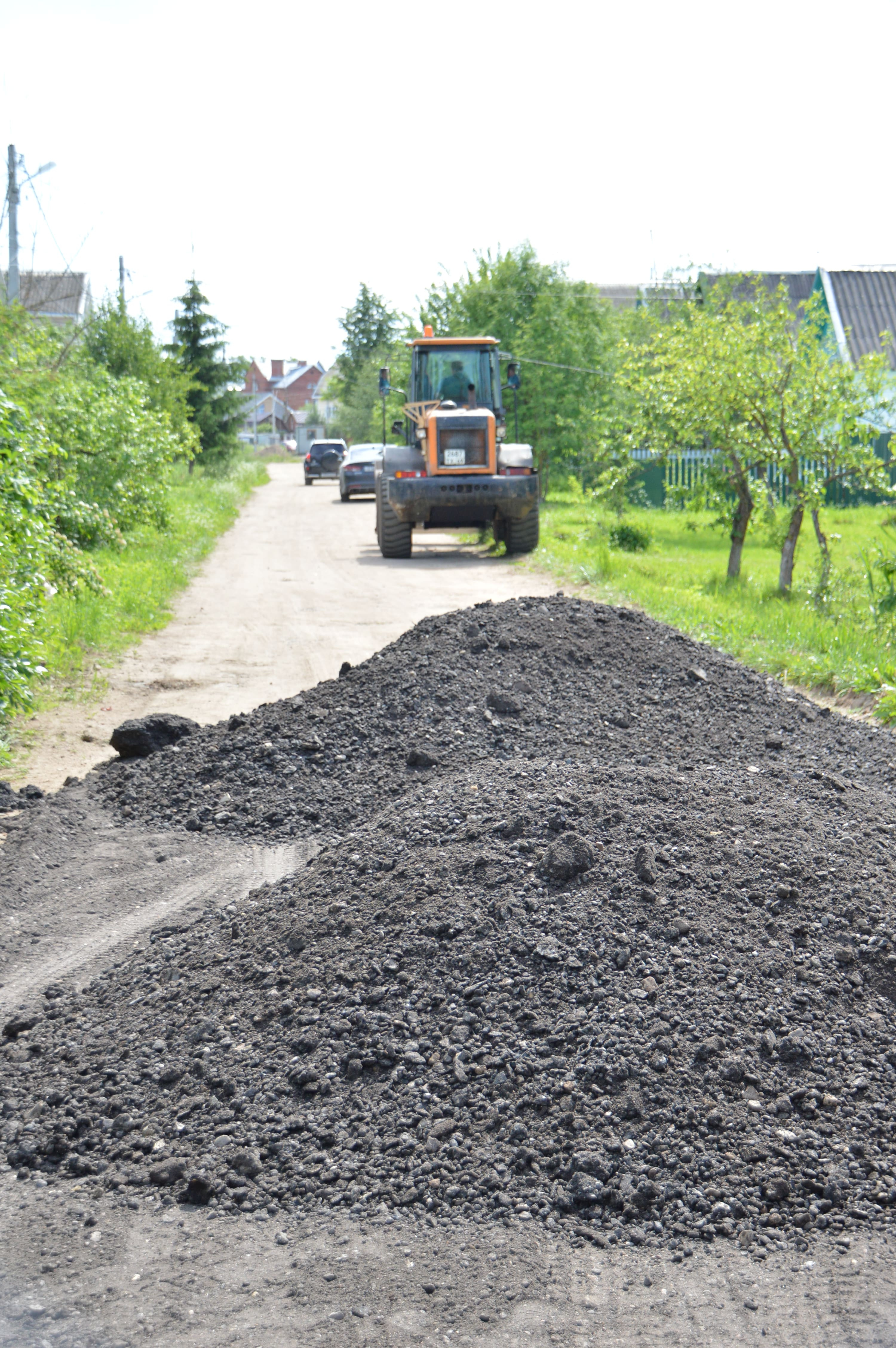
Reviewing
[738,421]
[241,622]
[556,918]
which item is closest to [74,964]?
[556,918]

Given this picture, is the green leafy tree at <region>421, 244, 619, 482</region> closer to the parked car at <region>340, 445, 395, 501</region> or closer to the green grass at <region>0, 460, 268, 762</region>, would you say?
the parked car at <region>340, 445, 395, 501</region>

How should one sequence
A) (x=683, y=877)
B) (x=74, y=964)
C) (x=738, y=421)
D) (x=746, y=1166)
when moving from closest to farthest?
(x=746, y=1166), (x=683, y=877), (x=74, y=964), (x=738, y=421)

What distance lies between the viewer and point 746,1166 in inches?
117

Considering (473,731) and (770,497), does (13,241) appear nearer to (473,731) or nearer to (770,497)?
(770,497)

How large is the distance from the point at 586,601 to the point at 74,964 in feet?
16.8

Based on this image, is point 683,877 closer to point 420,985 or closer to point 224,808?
point 420,985

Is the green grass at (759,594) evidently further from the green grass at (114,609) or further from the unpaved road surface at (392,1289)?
the unpaved road surface at (392,1289)

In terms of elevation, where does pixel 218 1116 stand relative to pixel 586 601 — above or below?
below

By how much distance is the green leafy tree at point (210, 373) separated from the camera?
41812mm

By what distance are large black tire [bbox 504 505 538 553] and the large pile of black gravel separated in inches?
399

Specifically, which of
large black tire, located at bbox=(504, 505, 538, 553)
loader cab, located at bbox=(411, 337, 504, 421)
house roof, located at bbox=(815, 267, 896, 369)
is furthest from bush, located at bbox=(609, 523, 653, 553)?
house roof, located at bbox=(815, 267, 896, 369)

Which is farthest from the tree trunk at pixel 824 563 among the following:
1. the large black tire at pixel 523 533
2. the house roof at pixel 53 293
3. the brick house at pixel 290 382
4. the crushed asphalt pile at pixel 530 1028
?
the brick house at pixel 290 382

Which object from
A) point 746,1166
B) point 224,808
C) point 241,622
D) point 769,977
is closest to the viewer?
point 746,1166

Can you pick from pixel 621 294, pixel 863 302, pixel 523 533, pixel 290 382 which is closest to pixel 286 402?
pixel 290 382
